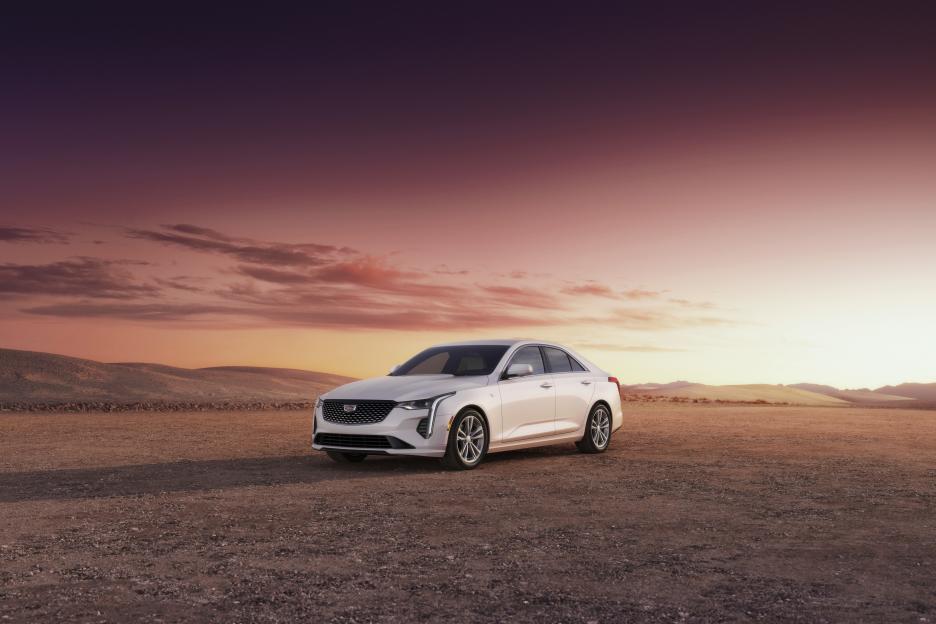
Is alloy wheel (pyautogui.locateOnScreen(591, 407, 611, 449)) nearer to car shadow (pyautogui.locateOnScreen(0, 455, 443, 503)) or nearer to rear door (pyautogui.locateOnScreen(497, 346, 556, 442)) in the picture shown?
rear door (pyautogui.locateOnScreen(497, 346, 556, 442))

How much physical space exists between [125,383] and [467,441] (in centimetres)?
2689

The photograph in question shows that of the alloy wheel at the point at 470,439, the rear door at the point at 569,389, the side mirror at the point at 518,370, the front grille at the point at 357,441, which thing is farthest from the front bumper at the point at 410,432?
the rear door at the point at 569,389

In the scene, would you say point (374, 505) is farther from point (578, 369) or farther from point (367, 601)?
point (578, 369)

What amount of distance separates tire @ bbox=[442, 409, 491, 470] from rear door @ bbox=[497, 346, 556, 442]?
43cm

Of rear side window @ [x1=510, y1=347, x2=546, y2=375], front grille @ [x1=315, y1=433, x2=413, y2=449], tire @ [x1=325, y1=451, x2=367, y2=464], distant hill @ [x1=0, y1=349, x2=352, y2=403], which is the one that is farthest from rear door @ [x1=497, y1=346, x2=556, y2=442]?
distant hill @ [x1=0, y1=349, x2=352, y2=403]

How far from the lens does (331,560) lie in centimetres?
709

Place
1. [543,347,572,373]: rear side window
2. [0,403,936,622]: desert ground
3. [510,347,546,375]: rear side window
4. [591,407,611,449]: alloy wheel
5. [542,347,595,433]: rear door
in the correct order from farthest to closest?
[591,407,611,449]: alloy wheel
[543,347,572,373]: rear side window
[542,347,595,433]: rear door
[510,347,546,375]: rear side window
[0,403,936,622]: desert ground

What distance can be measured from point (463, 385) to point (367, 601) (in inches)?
279

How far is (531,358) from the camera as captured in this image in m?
14.4

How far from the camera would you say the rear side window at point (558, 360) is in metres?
14.7

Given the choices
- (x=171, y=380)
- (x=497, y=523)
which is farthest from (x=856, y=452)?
(x=171, y=380)

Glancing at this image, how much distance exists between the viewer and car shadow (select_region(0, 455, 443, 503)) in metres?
10.9

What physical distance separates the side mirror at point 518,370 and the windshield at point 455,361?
0.27 metres

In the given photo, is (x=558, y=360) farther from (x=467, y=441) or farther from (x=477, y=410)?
(x=467, y=441)
